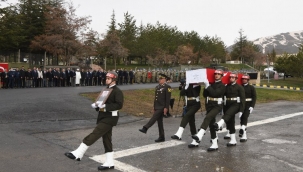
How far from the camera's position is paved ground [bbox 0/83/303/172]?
24.1 feet

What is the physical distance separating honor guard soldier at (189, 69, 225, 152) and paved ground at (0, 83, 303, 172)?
0.39m

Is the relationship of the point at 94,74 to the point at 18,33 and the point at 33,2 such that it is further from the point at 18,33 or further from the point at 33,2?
the point at 33,2

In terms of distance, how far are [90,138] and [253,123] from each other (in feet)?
31.6

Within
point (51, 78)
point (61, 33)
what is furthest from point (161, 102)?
point (61, 33)

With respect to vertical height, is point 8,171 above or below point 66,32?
below

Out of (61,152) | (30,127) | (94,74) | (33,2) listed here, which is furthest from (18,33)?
(61,152)

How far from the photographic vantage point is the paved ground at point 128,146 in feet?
24.1

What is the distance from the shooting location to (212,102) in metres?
9.22

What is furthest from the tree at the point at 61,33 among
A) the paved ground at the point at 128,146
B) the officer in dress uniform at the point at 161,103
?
the officer in dress uniform at the point at 161,103

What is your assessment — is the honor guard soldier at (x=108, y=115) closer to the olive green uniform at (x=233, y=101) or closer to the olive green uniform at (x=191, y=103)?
the olive green uniform at (x=191, y=103)

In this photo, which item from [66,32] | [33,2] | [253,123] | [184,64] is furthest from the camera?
[184,64]

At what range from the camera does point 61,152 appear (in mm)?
8258

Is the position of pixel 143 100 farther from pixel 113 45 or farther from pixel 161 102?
pixel 113 45

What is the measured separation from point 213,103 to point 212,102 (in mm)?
41
